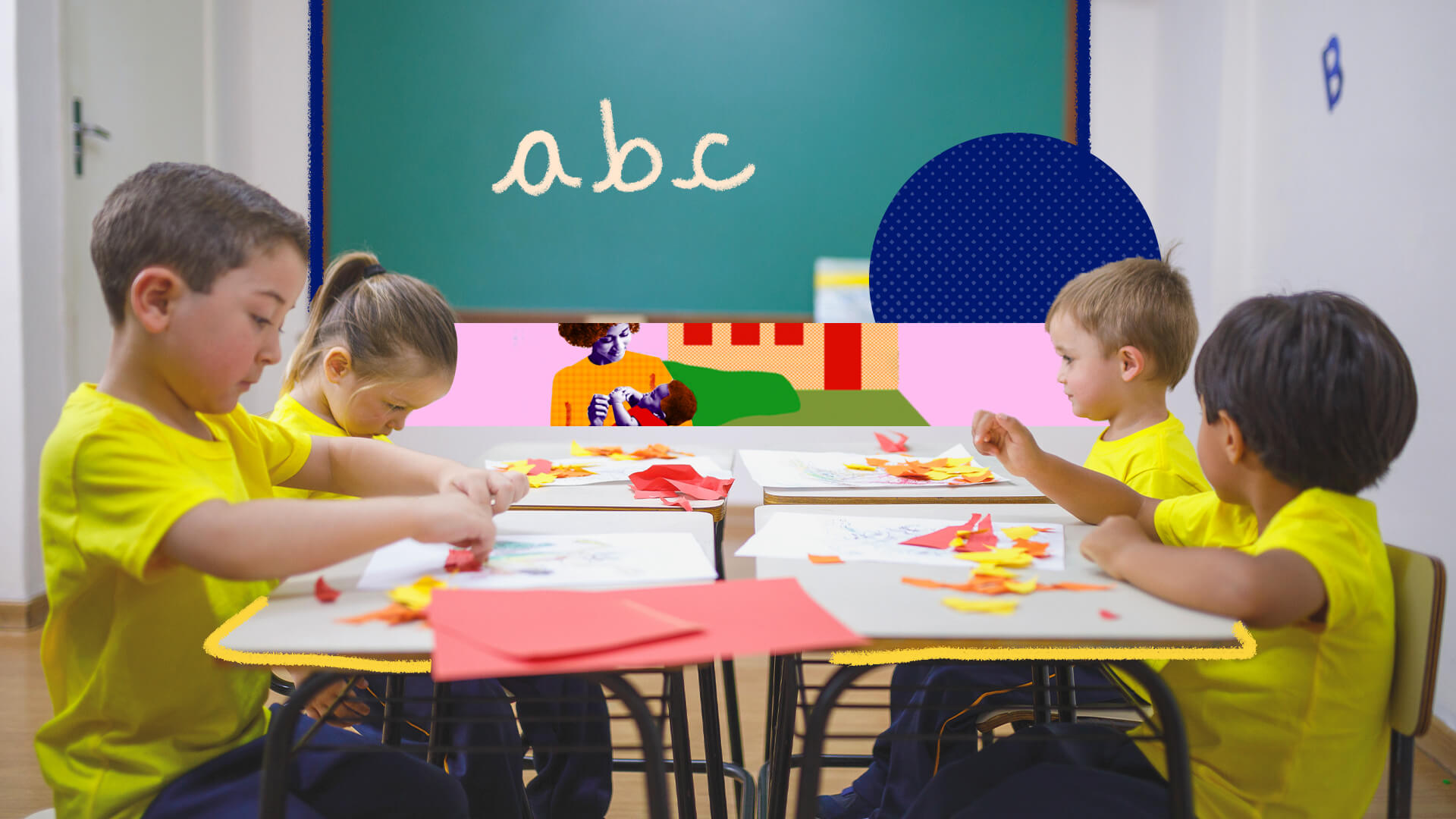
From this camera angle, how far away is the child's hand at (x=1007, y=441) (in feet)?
4.10

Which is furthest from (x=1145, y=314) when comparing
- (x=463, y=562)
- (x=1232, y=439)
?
(x=463, y=562)

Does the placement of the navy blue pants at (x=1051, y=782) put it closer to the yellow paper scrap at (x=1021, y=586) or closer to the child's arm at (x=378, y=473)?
the yellow paper scrap at (x=1021, y=586)

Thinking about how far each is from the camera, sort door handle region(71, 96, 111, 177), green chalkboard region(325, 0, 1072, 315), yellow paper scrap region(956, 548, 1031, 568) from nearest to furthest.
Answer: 1. yellow paper scrap region(956, 548, 1031, 568)
2. door handle region(71, 96, 111, 177)
3. green chalkboard region(325, 0, 1072, 315)

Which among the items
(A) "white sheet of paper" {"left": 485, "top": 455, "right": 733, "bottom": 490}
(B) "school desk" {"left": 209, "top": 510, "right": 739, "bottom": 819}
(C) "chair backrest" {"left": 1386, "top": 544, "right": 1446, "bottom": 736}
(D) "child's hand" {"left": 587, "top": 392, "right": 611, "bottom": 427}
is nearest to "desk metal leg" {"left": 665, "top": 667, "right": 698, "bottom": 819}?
(B) "school desk" {"left": 209, "top": 510, "right": 739, "bottom": 819}

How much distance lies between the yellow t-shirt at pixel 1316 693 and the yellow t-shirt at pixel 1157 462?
477 mm

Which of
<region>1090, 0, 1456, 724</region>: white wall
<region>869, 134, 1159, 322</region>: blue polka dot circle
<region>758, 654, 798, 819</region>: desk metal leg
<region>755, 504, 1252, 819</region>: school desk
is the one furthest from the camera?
<region>869, 134, 1159, 322</region>: blue polka dot circle

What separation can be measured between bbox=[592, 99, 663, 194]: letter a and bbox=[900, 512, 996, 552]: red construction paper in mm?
2367

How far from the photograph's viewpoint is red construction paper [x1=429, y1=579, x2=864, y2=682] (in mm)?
641

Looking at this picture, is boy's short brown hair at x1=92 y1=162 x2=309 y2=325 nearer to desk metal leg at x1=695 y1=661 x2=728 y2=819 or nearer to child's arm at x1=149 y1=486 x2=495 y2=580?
child's arm at x1=149 y1=486 x2=495 y2=580

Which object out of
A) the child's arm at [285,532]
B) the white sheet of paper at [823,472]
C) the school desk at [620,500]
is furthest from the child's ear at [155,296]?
the white sheet of paper at [823,472]

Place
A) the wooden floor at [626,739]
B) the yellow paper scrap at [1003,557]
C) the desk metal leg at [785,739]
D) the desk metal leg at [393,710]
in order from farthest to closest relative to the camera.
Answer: the wooden floor at [626,739], the desk metal leg at [393,710], the yellow paper scrap at [1003,557], the desk metal leg at [785,739]

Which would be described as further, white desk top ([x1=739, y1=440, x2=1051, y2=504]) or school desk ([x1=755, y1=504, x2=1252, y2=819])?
white desk top ([x1=739, y1=440, x2=1051, y2=504])

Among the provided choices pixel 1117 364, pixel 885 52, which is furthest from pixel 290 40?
pixel 1117 364

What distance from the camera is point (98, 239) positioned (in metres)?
0.88
